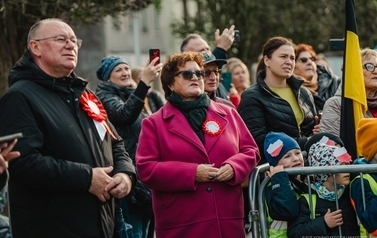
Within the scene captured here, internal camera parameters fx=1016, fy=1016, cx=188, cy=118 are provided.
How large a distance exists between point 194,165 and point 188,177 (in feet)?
0.32

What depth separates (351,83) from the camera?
321 inches

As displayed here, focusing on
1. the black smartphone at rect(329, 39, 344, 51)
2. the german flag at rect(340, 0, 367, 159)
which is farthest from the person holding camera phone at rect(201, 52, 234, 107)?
the black smartphone at rect(329, 39, 344, 51)

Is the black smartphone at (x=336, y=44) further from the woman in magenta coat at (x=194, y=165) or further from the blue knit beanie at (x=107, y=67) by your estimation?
the woman in magenta coat at (x=194, y=165)

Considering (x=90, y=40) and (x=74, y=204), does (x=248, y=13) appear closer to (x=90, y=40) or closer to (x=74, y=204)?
(x=90, y=40)

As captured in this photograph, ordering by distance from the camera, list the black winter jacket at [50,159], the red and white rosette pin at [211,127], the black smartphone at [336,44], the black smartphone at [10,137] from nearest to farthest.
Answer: the black smartphone at [10,137] → the black winter jacket at [50,159] → the red and white rosette pin at [211,127] → the black smartphone at [336,44]

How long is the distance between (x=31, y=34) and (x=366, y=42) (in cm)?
2548

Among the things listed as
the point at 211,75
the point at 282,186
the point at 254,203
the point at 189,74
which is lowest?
the point at 254,203

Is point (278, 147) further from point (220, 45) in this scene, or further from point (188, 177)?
point (220, 45)

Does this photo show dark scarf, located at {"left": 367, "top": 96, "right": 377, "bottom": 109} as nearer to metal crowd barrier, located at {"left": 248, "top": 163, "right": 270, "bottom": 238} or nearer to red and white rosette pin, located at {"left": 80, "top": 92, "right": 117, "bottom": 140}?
metal crowd barrier, located at {"left": 248, "top": 163, "right": 270, "bottom": 238}

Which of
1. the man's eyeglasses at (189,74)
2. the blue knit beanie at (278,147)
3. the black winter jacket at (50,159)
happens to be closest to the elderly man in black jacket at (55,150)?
the black winter jacket at (50,159)

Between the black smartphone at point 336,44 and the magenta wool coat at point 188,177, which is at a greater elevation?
the black smartphone at point 336,44

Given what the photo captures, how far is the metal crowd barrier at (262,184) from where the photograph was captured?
669 cm

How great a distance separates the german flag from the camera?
809 centimetres

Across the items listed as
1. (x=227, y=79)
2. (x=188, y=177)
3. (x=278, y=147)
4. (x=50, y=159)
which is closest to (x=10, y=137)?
(x=50, y=159)
